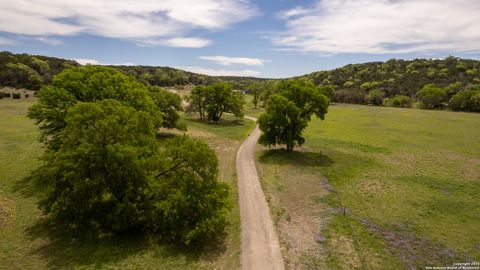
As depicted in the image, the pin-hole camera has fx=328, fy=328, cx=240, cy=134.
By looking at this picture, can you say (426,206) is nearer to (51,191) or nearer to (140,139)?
(140,139)

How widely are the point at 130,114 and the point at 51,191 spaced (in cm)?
760

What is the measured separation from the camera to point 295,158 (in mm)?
46469

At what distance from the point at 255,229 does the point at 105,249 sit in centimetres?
1054

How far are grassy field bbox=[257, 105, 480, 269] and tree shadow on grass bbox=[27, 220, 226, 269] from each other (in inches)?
229

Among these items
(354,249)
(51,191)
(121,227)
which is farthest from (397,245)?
(51,191)

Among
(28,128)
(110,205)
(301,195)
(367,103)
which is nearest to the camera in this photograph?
(110,205)

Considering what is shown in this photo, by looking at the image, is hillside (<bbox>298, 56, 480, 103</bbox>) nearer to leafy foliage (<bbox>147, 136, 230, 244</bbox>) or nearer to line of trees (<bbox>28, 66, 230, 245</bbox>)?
leafy foliage (<bbox>147, 136, 230, 244</bbox>)

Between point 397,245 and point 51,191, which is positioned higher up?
point 51,191

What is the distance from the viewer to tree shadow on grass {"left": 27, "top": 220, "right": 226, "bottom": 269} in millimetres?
20344

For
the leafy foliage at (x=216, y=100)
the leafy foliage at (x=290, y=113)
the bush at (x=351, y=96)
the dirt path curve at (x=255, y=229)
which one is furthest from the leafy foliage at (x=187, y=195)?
the bush at (x=351, y=96)

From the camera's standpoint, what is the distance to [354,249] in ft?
74.1

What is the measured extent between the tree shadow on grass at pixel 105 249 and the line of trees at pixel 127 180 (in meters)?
0.70

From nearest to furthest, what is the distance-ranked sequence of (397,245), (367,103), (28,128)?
1. (397,245)
2. (28,128)
3. (367,103)

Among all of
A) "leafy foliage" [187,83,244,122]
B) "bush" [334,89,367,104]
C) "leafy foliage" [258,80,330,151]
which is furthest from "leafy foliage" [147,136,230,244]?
"bush" [334,89,367,104]
